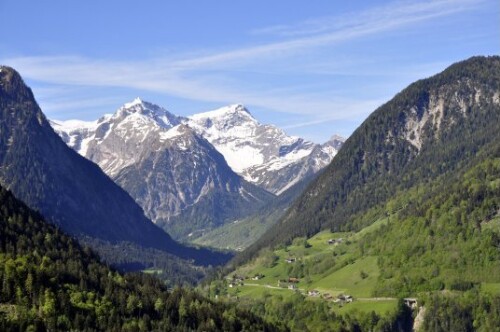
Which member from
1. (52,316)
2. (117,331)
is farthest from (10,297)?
(117,331)

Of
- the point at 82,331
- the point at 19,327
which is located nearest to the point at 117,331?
the point at 82,331

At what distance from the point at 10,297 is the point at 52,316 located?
13402 millimetres

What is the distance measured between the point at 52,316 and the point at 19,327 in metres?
11.2

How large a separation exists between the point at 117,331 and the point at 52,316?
15578 millimetres

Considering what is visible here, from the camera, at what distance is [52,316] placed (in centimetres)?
19025

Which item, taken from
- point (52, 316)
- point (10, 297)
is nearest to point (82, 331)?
point (52, 316)

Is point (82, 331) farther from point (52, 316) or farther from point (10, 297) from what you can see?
point (10, 297)

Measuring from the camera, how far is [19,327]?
180 metres

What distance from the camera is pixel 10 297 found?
644ft

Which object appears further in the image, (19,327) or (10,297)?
(10,297)

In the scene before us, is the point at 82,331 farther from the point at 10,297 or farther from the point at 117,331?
the point at 10,297

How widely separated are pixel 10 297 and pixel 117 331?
27.1 m

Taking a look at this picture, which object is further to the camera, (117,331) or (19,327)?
(117,331)

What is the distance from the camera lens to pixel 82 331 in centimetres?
18962
